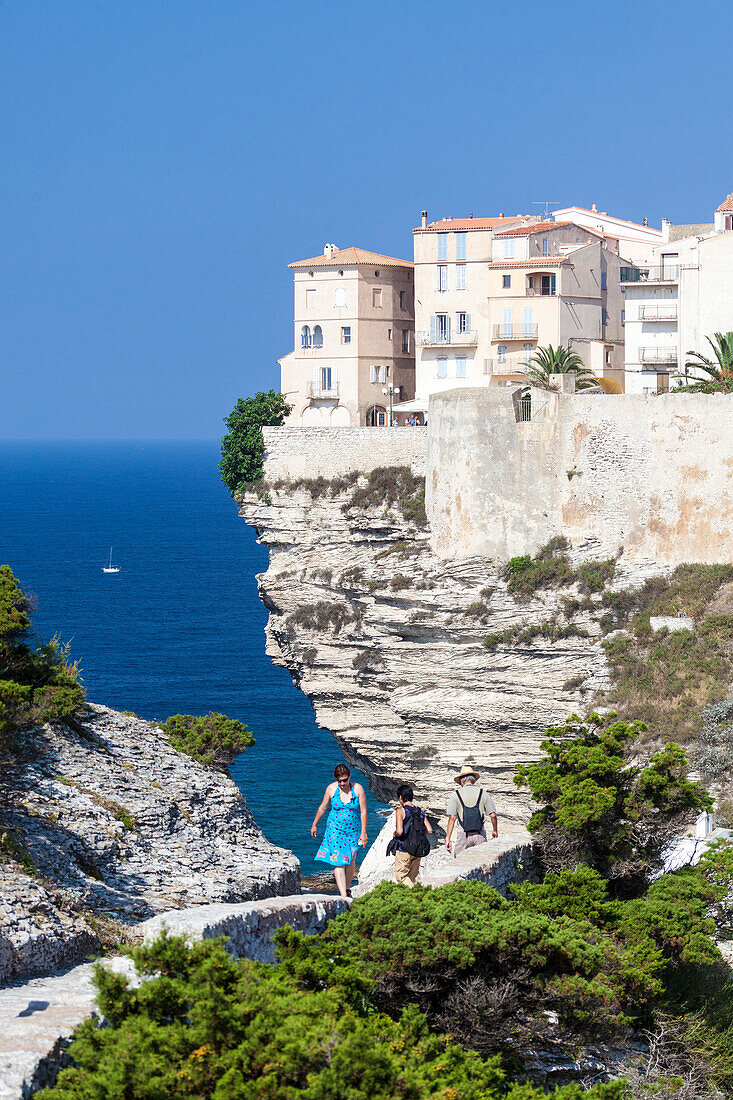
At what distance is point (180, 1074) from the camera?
23.7 ft

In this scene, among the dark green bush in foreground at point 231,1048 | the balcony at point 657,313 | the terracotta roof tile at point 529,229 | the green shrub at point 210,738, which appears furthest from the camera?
the terracotta roof tile at point 529,229

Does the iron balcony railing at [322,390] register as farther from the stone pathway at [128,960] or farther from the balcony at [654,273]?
the stone pathway at [128,960]

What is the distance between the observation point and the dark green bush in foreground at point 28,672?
1443 cm

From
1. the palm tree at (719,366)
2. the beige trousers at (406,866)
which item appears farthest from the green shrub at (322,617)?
the beige trousers at (406,866)

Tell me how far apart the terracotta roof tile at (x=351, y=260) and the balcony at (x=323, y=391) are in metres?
4.04

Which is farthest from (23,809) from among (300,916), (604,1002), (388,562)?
(388,562)

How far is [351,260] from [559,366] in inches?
409

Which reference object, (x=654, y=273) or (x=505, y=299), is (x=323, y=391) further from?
(x=654, y=273)

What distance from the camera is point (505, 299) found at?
143ft

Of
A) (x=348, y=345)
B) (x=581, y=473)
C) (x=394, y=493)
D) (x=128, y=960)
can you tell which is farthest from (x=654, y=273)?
(x=128, y=960)

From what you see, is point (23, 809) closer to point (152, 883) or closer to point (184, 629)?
point (152, 883)

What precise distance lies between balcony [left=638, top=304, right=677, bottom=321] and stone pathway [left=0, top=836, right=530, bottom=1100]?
31622 millimetres

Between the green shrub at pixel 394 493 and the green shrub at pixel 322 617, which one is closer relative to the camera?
the green shrub at pixel 394 493

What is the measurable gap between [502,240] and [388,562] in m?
12.8
